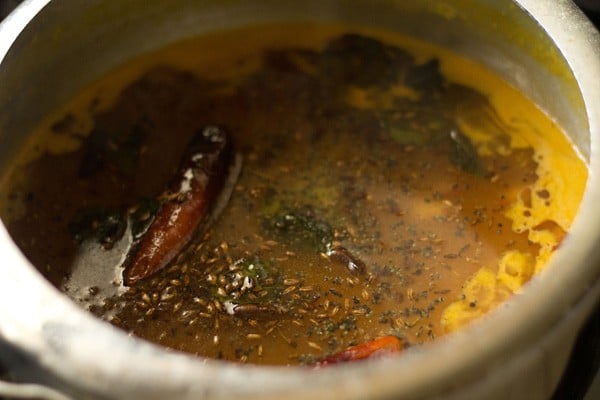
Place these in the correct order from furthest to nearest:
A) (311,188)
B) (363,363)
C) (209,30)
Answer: (209,30) < (311,188) < (363,363)

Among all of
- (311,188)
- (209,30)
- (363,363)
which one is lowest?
(311,188)

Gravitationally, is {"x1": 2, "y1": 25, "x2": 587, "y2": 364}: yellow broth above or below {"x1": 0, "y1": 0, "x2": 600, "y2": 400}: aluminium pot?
below

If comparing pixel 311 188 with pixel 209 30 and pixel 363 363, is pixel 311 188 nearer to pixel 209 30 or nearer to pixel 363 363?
pixel 209 30

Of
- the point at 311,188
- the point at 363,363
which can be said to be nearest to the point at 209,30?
the point at 311,188

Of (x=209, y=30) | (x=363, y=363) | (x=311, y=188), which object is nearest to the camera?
(x=363, y=363)

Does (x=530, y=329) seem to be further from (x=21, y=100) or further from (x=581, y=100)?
(x=21, y=100)

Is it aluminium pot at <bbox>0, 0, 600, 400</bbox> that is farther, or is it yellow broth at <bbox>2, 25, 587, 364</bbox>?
yellow broth at <bbox>2, 25, 587, 364</bbox>
